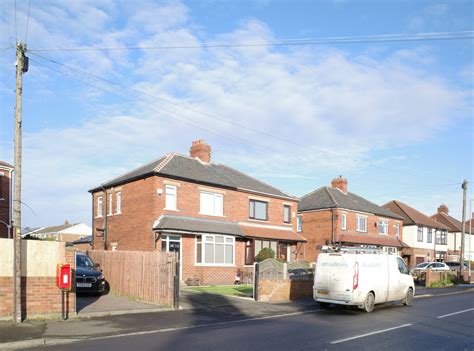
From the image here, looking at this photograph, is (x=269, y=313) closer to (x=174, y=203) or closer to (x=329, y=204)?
(x=174, y=203)

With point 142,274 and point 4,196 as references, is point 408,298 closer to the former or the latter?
point 142,274

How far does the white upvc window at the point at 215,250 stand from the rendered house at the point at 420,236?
28.9 meters

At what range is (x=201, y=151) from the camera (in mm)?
32469

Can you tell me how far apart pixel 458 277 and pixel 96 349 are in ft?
103

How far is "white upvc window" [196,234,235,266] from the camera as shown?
27766mm

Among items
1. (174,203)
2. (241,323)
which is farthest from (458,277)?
(241,323)

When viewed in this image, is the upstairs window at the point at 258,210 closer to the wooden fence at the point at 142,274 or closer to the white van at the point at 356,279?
the wooden fence at the point at 142,274

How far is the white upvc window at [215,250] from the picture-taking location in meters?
27.8

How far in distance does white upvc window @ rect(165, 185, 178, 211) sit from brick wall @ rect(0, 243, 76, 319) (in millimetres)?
14557

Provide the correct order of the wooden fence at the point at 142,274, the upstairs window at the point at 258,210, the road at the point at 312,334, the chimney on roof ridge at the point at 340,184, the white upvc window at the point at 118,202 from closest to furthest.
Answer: the road at the point at 312,334 < the wooden fence at the point at 142,274 < the white upvc window at the point at 118,202 < the upstairs window at the point at 258,210 < the chimney on roof ridge at the point at 340,184

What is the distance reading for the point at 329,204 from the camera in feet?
136

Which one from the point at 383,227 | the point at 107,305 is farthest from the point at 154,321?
the point at 383,227

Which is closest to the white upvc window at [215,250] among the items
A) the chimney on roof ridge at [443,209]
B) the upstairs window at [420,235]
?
the upstairs window at [420,235]

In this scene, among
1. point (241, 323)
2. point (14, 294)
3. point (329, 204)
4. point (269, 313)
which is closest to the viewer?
point (14, 294)
